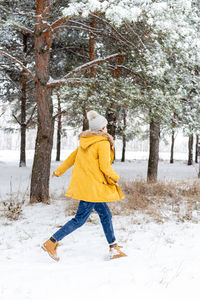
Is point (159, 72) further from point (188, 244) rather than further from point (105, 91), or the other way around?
point (188, 244)

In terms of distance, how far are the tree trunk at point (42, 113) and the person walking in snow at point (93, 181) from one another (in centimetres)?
372

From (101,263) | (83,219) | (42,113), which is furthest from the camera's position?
(42,113)

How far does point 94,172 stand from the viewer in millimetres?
3305

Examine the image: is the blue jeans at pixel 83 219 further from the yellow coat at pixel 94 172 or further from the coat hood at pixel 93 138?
the coat hood at pixel 93 138

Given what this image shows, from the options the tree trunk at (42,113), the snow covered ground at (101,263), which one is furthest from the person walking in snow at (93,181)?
the tree trunk at (42,113)

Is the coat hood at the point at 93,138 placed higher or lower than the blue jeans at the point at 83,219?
higher

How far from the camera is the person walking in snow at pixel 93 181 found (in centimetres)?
326

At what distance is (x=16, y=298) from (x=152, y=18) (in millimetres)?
5038

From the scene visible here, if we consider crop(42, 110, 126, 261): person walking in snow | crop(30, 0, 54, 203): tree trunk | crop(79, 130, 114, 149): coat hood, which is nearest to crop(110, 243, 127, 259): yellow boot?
crop(42, 110, 126, 261): person walking in snow

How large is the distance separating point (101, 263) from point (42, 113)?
15.2ft

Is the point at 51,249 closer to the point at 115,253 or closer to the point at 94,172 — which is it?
the point at 115,253

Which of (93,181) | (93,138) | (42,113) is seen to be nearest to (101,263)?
(93,181)

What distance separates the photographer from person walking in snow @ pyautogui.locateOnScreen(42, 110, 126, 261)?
326 cm

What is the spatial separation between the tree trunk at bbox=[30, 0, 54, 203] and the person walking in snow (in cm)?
372
